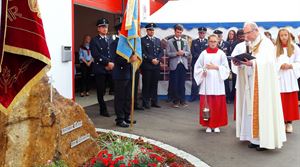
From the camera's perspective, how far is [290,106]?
7.59 meters

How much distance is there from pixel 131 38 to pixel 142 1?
645 centimetres

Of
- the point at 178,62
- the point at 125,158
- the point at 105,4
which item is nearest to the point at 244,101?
the point at 125,158

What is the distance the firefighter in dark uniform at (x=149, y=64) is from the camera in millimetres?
9898

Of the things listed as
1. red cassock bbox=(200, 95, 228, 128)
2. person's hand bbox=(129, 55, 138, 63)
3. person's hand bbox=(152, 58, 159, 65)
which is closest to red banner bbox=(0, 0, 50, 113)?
person's hand bbox=(129, 55, 138, 63)

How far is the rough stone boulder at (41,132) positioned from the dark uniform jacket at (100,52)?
3452 millimetres

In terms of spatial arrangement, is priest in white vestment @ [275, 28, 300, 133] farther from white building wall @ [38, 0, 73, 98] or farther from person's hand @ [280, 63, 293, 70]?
white building wall @ [38, 0, 73, 98]

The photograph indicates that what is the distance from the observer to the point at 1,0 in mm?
2281

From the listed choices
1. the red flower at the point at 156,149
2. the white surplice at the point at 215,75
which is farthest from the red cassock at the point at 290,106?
the red flower at the point at 156,149

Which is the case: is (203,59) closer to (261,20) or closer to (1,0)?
(261,20)

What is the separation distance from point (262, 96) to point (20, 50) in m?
4.37

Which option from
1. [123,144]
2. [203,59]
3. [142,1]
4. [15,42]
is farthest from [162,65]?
[15,42]

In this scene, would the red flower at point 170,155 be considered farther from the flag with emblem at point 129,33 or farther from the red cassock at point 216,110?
the flag with emblem at point 129,33

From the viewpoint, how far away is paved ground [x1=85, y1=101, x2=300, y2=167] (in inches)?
222

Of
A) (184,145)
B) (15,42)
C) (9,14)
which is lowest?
(184,145)
